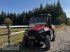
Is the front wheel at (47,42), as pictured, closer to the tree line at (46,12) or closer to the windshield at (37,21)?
the windshield at (37,21)

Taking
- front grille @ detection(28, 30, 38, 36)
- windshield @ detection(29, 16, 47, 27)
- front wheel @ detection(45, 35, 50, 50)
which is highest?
windshield @ detection(29, 16, 47, 27)

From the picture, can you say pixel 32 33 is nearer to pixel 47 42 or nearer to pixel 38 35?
pixel 38 35

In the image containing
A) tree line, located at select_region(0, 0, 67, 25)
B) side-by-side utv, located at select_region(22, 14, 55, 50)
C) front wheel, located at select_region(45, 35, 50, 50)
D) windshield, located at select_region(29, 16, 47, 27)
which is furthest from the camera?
tree line, located at select_region(0, 0, 67, 25)

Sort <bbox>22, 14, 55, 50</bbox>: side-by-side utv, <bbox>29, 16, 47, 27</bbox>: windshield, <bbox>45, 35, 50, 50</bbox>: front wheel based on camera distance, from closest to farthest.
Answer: <bbox>45, 35, 50, 50</bbox>: front wheel
<bbox>22, 14, 55, 50</bbox>: side-by-side utv
<bbox>29, 16, 47, 27</bbox>: windshield

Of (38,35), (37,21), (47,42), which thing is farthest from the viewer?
(37,21)

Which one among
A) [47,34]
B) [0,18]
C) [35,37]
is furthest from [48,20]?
[0,18]

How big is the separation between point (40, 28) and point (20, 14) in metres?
116

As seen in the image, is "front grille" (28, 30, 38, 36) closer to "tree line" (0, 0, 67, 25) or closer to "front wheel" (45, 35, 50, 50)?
"front wheel" (45, 35, 50, 50)

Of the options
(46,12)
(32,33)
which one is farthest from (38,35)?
(46,12)

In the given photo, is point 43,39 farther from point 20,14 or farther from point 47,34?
point 20,14

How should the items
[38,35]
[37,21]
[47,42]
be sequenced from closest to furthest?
[47,42] → [38,35] → [37,21]

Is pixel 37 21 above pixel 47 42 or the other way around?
above

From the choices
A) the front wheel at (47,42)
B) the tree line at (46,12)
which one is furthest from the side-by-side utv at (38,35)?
the tree line at (46,12)

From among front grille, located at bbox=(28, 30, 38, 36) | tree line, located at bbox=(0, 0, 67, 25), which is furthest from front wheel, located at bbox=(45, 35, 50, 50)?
tree line, located at bbox=(0, 0, 67, 25)
